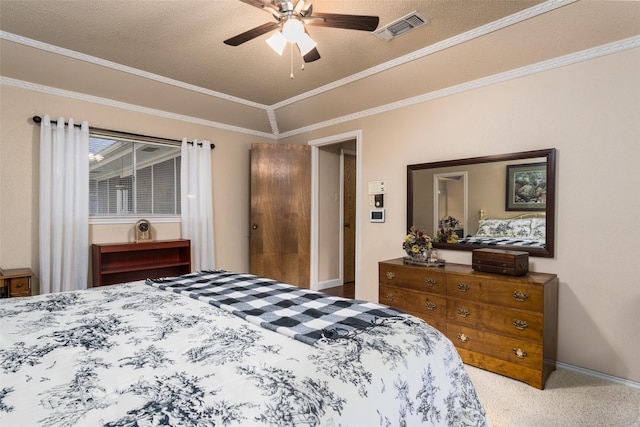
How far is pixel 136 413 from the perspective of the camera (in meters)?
0.76

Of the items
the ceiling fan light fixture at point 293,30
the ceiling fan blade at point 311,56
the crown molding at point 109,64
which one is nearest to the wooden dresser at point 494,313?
the ceiling fan blade at point 311,56

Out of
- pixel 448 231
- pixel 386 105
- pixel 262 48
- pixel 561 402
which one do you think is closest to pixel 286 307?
pixel 561 402

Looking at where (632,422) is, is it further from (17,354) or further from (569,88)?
(17,354)

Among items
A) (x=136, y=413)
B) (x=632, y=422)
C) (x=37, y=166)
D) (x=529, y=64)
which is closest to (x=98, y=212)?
(x=37, y=166)

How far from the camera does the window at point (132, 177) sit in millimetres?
3648

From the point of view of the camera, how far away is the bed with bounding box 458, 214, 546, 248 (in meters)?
2.70

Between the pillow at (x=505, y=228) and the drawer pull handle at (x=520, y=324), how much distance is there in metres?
0.80

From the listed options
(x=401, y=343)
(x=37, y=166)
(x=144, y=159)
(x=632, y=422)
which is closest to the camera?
(x=401, y=343)

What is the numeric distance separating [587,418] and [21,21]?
4.83 metres

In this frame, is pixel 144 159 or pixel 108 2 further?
pixel 144 159

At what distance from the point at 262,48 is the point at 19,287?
3081mm

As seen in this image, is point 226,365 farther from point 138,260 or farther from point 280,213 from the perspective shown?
point 280,213

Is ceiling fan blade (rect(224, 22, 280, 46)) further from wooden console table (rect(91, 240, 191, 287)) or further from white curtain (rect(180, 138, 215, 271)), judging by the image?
wooden console table (rect(91, 240, 191, 287))

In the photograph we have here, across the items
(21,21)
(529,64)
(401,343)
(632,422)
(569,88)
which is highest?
Result: (21,21)
